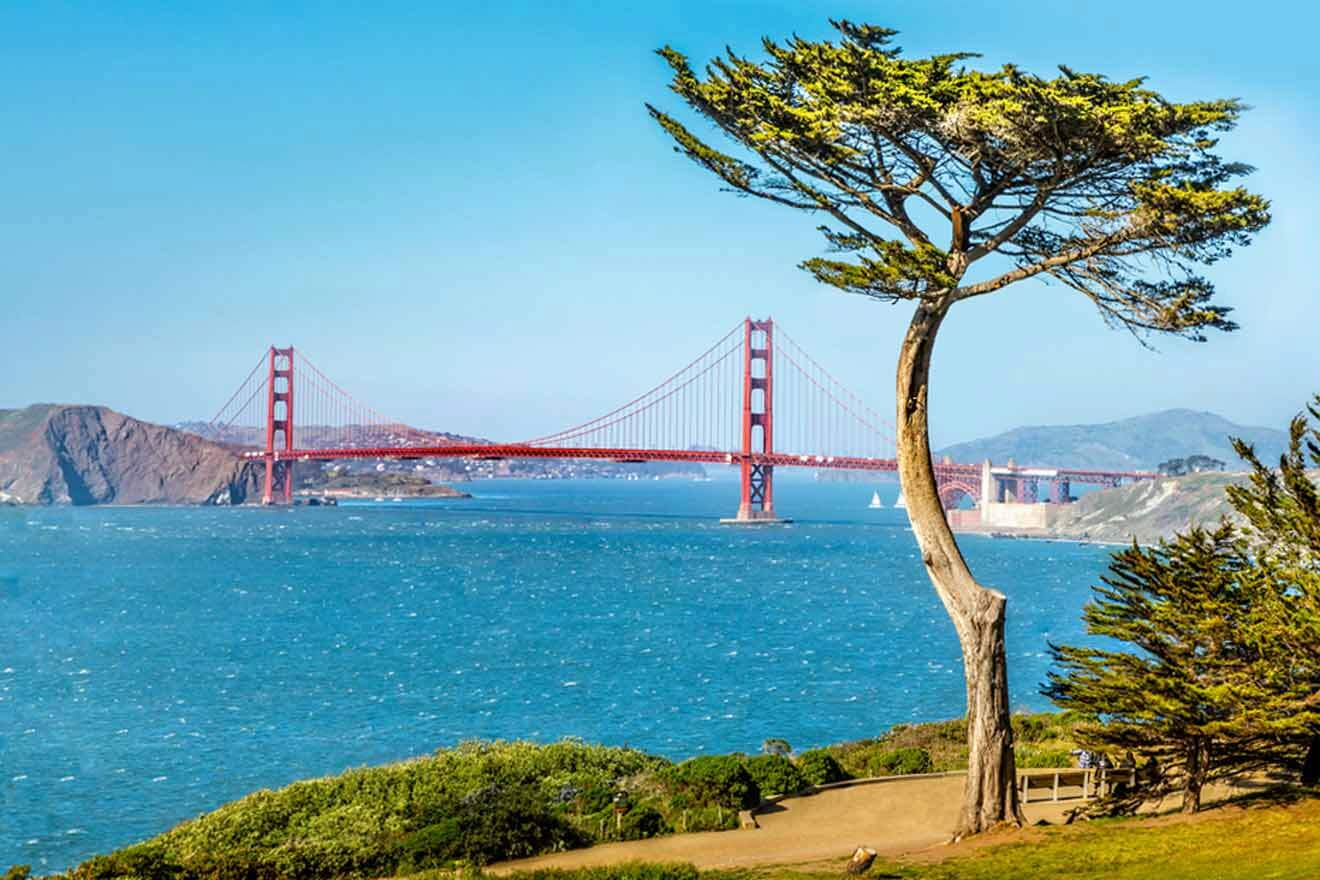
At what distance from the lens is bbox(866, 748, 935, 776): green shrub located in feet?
63.0

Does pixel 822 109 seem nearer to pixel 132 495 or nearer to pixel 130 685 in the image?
pixel 130 685

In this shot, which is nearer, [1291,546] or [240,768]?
[1291,546]

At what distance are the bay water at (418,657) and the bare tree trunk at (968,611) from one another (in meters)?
14.2

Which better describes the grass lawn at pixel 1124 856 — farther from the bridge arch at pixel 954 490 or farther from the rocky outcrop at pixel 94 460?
the rocky outcrop at pixel 94 460

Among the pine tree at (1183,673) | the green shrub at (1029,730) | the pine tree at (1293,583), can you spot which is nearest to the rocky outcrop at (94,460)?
the green shrub at (1029,730)

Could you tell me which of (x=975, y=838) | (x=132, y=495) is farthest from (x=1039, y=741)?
(x=132, y=495)

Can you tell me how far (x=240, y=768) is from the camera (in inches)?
1043

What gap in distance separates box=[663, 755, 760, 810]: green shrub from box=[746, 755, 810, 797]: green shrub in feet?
1.35

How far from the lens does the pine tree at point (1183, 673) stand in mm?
13715

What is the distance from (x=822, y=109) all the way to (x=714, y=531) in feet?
338

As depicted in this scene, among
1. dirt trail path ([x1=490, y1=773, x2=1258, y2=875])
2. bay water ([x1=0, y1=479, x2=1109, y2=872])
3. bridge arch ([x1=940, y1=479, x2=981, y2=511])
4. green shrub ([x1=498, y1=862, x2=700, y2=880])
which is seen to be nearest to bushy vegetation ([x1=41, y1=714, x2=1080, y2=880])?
dirt trail path ([x1=490, y1=773, x2=1258, y2=875])

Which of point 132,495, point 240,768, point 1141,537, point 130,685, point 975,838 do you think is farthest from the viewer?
point 132,495

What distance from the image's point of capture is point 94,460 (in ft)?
581

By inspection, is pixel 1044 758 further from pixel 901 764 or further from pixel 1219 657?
pixel 1219 657
